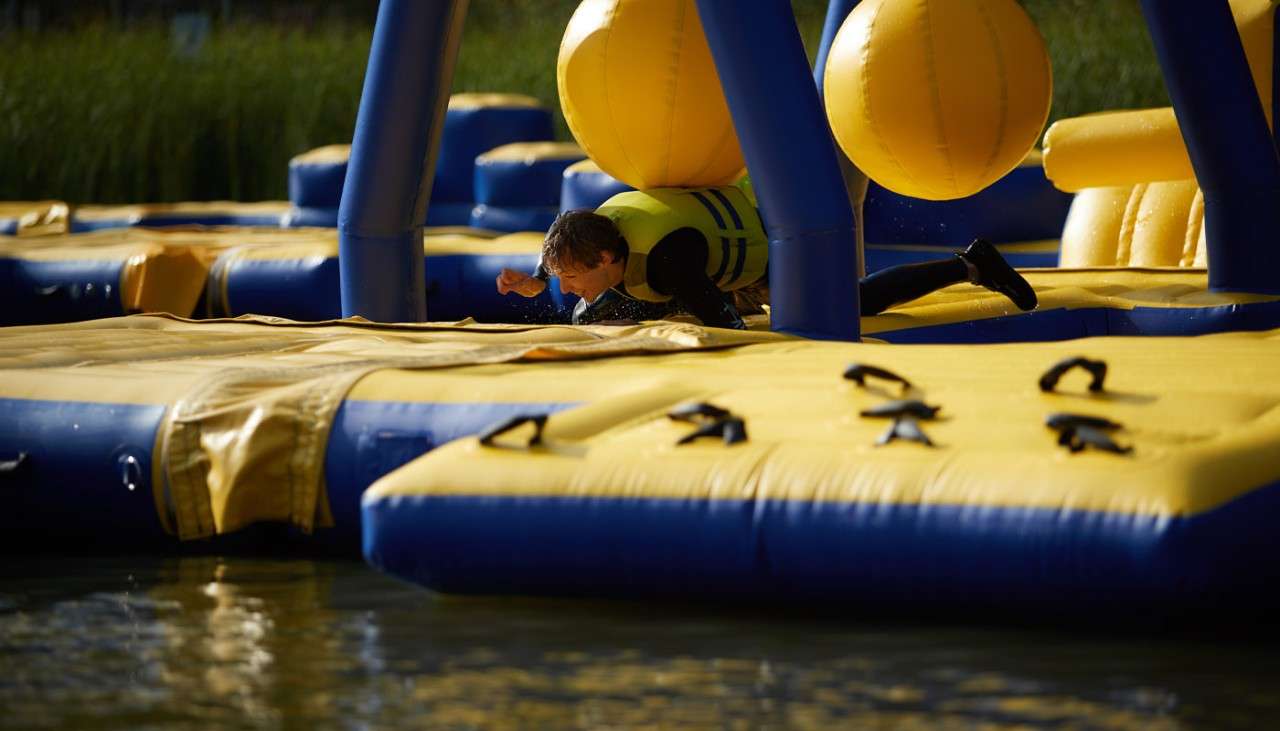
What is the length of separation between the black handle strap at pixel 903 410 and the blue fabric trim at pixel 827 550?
0.21m

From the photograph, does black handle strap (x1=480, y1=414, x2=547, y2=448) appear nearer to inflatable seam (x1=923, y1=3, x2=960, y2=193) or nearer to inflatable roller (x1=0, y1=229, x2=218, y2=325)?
inflatable seam (x1=923, y1=3, x2=960, y2=193)

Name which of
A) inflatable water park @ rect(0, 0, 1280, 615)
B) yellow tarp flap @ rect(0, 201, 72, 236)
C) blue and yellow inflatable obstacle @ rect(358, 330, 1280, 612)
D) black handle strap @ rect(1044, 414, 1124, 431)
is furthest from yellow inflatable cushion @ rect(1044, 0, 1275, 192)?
yellow tarp flap @ rect(0, 201, 72, 236)

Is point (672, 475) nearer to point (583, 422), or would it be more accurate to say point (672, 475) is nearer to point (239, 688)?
point (583, 422)

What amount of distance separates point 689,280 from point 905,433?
5.76 feet

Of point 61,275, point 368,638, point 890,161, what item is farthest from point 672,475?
point 61,275

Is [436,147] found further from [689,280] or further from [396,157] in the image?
[689,280]

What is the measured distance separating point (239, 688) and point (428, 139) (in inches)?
111

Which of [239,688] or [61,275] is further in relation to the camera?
[61,275]

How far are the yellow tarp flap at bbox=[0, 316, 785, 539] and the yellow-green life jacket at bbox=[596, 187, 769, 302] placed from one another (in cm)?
42

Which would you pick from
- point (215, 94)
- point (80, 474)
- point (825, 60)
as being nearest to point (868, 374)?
point (80, 474)

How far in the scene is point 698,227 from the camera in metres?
4.53

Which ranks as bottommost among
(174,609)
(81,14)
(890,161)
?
(174,609)

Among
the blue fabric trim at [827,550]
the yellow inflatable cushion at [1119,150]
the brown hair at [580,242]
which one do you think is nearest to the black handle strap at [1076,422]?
the blue fabric trim at [827,550]

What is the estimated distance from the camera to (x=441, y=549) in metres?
2.74
